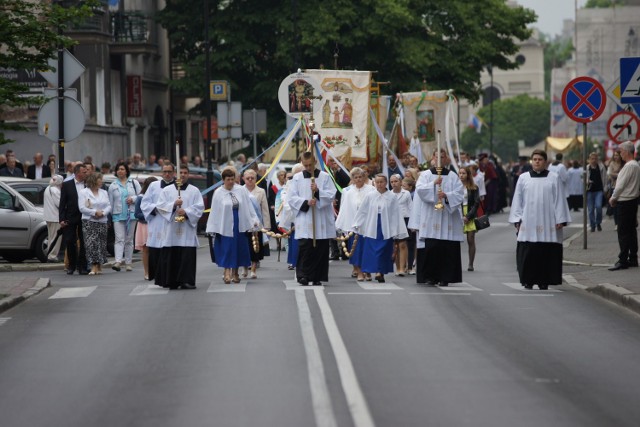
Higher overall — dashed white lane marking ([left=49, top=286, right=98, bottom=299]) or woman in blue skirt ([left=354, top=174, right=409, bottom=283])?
woman in blue skirt ([left=354, top=174, right=409, bottom=283])

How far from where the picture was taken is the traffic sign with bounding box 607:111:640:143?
27.5 metres

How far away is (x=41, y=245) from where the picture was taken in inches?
1055

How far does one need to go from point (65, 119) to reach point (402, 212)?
6.22m

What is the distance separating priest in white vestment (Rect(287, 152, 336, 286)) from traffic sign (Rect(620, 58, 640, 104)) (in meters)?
4.19

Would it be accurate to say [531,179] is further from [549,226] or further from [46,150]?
[46,150]

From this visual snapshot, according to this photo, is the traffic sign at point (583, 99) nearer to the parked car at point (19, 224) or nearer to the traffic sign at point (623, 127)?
the traffic sign at point (623, 127)

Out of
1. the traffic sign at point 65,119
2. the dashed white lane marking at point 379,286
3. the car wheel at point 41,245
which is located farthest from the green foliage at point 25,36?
the car wheel at point 41,245

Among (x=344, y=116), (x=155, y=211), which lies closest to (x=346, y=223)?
(x=155, y=211)

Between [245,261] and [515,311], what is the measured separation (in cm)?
581

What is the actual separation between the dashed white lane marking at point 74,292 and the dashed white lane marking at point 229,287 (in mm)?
1606

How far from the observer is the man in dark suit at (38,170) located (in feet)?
106

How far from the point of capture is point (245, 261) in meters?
21.5

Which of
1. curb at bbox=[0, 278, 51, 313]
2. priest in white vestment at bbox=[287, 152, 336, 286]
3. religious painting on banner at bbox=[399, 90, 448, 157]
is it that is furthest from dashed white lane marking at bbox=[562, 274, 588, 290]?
religious painting on banner at bbox=[399, 90, 448, 157]

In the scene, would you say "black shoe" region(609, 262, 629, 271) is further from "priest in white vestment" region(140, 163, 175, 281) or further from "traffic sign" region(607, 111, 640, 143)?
"priest in white vestment" region(140, 163, 175, 281)
